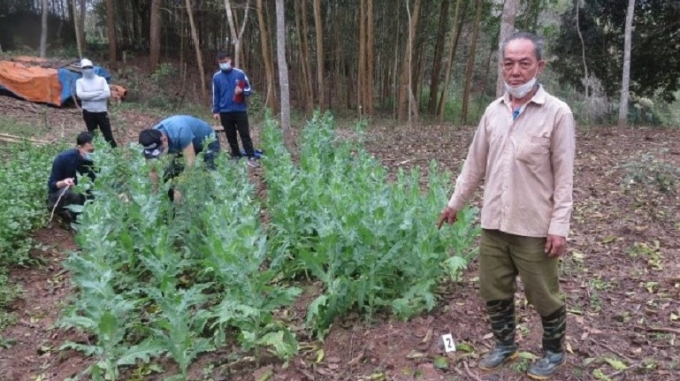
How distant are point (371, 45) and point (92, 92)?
7918 millimetres

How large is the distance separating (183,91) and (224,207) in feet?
53.5

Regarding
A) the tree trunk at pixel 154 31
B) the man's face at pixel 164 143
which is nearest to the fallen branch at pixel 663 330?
the man's face at pixel 164 143

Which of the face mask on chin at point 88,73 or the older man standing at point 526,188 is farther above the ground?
the face mask on chin at point 88,73

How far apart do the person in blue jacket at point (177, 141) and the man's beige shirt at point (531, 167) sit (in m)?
2.95

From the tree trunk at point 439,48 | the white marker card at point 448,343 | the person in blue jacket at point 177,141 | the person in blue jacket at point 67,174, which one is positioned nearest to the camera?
the white marker card at point 448,343

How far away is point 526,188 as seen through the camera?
2.59 meters

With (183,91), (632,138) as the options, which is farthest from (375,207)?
(183,91)

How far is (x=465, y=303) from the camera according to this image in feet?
12.1

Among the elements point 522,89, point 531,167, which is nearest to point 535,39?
point 522,89

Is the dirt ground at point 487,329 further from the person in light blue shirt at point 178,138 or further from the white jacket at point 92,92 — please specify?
the white jacket at point 92,92

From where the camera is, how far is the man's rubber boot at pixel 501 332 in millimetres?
2920

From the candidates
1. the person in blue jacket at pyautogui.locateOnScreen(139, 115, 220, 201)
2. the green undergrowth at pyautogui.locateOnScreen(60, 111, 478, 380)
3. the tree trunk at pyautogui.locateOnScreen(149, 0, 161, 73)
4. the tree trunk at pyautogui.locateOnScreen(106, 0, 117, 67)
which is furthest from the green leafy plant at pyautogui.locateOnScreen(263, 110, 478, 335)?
the tree trunk at pyautogui.locateOnScreen(106, 0, 117, 67)

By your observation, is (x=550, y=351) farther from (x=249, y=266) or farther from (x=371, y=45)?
(x=371, y=45)

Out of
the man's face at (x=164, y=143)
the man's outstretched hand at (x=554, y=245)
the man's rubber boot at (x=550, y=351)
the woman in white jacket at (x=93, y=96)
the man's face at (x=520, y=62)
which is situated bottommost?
the man's rubber boot at (x=550, y=351)
